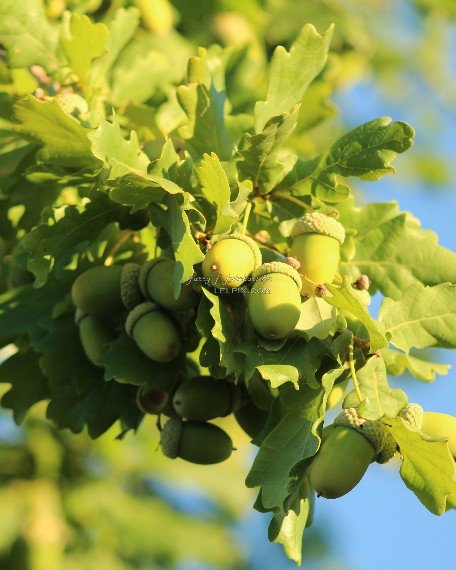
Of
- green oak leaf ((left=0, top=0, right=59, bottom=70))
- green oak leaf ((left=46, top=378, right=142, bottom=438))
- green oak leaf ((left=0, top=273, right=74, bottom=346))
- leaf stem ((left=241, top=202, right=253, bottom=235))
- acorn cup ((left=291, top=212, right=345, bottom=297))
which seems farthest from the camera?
green oak leaf ((left=0, top=0, right=59, bottom=70))

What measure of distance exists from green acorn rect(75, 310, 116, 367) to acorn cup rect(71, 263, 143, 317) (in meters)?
0.05

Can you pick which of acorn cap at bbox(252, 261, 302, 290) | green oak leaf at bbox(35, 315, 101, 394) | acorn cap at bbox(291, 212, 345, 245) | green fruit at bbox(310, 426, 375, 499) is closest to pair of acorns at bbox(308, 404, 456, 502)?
green fruit at bbox(310, 426, 375, 499)

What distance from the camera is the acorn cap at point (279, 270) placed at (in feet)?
5.96

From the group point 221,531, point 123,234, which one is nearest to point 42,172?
point 123,234

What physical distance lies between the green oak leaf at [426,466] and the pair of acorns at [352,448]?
0.03 meters

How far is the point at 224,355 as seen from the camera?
1.80 m

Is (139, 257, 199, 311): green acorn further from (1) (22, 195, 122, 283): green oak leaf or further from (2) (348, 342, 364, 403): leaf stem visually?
(2) (348, 342, 364, 403): leaf stem

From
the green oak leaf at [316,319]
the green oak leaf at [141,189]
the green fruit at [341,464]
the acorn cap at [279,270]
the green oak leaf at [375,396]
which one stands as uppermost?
the green oak leaf at [141,189]

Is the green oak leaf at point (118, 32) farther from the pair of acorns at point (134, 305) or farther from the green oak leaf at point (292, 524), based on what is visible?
the green oak leaf at point (292, 524)

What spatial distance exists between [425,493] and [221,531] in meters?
3.29

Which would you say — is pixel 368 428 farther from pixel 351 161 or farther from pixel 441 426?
pixel 351 161

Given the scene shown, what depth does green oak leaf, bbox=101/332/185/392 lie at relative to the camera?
6.77ft

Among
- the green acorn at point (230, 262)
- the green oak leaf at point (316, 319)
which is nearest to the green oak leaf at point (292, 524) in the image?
the green oak leaf at point (316, 319)

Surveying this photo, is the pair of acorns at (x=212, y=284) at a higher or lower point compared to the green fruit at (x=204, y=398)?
higher
